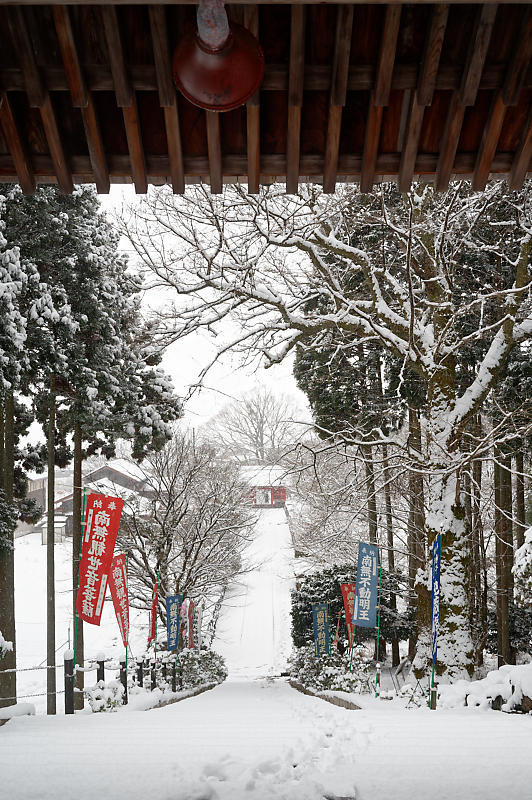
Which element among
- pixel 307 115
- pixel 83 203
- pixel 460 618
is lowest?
pixel 460 618

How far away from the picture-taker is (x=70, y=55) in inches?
119

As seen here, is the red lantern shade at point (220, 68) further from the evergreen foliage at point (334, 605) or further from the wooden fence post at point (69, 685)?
the evergreen foliage at point (334, 605)

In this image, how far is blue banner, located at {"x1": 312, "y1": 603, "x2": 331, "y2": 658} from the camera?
15945 millimetres

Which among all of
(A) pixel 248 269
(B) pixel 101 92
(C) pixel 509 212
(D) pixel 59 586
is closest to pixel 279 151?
(B) pixel 101 92

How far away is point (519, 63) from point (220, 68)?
1.52 m

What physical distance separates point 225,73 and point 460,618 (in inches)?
325

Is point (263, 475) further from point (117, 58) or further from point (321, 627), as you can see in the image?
point (117, 58)

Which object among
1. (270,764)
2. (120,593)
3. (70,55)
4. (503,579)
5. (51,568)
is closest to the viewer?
(70,55)

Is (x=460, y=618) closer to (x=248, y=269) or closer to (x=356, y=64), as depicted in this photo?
(x=248, y=269)

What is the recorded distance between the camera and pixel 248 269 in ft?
29.6

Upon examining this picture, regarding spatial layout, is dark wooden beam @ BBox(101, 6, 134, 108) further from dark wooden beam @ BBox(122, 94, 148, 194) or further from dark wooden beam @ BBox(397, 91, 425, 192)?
dark wooden beam @ BBox(397, 91, 425, 192)

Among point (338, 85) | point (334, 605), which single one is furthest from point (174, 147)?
point (334, 605)

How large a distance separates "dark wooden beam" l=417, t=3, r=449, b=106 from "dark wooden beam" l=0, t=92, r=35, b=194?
2.06 m

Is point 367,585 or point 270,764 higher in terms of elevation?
point 270,764
